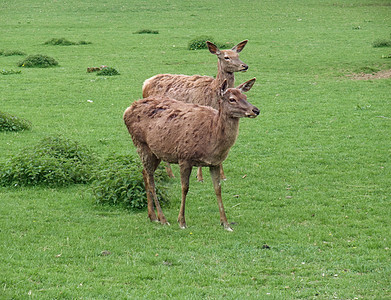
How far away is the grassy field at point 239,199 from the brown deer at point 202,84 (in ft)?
5.47

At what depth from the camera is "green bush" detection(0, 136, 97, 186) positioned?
11.2 m

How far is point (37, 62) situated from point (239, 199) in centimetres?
1689

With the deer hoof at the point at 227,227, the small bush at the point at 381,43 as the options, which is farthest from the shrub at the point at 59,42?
the deer hoof at the point at 227,227

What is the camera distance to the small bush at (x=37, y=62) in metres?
25.0

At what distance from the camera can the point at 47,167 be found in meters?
11.3

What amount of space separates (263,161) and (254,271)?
223 inches

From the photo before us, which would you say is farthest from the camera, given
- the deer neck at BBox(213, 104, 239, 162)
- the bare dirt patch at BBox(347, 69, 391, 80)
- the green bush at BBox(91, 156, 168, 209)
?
the bare dirt patch at BBox(347, 69, 391, 80)

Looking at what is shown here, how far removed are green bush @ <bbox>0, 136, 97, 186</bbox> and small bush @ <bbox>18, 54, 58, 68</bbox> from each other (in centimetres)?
1404

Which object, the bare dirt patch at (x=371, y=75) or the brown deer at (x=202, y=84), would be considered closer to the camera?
the brown deer at (x=202, y=84)

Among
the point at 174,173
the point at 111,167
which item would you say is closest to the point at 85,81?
the point at 174,173

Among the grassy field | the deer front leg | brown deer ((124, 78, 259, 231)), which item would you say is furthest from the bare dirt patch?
the deer front leg

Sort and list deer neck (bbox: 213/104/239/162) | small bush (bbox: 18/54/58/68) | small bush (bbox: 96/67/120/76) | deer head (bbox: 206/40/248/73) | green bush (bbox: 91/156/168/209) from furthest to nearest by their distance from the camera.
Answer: small bush (bbox: 18/54/58/68) → small bush (bbox: 96/67/120/76) → deer head (bbox: 206/40/248/73) → green bush (bbox: 91/156/168/209) → deer neck (bbox: 213/104/239/162)

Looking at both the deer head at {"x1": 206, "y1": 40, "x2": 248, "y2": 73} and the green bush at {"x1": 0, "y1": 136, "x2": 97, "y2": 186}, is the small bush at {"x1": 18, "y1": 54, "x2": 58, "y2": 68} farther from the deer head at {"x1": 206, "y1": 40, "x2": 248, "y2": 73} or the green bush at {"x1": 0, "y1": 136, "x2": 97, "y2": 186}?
the deer head at {"x1": 206, "y1": 40, "x2": 248, "y2": 73}

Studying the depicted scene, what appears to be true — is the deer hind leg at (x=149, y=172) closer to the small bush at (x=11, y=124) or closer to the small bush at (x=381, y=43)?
the small bush at (x=11, y=124)
